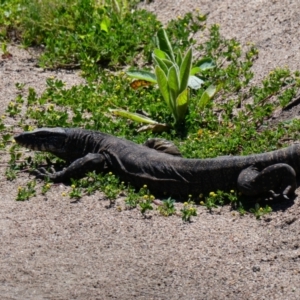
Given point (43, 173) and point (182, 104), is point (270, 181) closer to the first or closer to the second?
point (182, 104)

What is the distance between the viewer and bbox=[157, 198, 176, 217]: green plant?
8.80 meters

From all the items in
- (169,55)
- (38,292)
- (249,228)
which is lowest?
(38,292)

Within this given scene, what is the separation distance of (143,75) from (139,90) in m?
0.47

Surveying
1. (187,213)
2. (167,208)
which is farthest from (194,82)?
(187,213)

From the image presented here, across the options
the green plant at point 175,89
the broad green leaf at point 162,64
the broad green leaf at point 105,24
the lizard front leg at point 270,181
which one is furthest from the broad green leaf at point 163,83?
the broad green leaf at point 105,24

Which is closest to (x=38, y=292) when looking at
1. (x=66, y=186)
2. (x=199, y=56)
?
(x=66, y=186)

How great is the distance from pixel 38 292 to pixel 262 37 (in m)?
6.28

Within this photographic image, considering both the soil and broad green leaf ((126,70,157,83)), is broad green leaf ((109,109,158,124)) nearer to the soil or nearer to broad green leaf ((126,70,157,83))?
broad green leaf ((126,70,157,83))

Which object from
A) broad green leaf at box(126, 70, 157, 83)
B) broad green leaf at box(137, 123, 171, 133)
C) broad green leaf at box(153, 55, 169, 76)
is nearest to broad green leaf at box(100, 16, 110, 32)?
broad green leaf at box(126, 70, 157, 83)

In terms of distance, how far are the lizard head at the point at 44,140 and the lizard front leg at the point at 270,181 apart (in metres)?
2.45

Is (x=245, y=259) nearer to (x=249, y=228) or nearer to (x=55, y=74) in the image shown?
(x=249, y=228)

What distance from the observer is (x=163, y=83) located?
1088 centimetres

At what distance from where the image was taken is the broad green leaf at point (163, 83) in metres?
10.8

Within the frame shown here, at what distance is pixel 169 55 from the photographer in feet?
39.2
